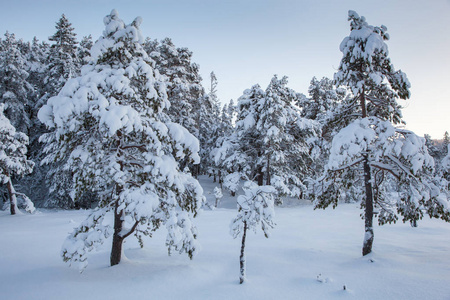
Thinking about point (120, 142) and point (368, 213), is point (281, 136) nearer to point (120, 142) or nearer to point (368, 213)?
point (368, 213)

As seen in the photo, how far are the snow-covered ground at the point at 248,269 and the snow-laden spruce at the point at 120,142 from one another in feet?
3.07

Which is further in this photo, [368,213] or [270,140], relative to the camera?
[270,140]

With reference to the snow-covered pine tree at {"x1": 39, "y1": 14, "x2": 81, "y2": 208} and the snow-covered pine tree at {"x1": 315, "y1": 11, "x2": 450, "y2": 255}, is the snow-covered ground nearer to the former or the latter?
the snow-covered pine tree at {"x1": 315, "y1": 11, "x2": 450, "y2": 255}

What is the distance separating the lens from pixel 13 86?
2388 centimetres

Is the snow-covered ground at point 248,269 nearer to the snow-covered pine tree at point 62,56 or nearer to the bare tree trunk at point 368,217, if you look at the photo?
the bare tree trunk at point 368,217

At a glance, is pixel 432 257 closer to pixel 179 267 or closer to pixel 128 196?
pixel 179 267

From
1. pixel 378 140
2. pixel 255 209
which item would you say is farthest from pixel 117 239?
pixel 378 140

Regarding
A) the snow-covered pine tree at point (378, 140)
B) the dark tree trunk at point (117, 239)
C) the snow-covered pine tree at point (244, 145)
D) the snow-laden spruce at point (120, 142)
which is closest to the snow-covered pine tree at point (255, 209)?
the snow-laden spruce at point (120, 142)

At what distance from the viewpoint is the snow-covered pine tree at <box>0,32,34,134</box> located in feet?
74.5

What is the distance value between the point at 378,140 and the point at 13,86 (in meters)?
31.8

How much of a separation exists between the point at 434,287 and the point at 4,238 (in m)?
17.6

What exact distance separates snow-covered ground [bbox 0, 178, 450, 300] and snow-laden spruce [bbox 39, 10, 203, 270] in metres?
0.94

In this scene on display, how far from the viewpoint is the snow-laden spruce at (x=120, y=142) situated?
247 inches

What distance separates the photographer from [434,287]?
19.8ft
